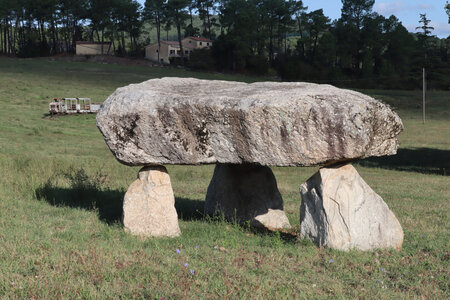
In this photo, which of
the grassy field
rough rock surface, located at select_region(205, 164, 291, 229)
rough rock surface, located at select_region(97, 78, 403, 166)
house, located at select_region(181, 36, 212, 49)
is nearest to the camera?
the grassy field

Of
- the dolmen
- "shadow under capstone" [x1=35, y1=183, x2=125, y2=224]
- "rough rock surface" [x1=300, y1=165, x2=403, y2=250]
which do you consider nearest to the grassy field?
"shadow under capstone" [x1=35, y1=183, x2=125, y2=224]

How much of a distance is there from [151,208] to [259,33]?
→ 248ft

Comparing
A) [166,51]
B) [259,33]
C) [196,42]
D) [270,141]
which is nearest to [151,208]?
[270,141]

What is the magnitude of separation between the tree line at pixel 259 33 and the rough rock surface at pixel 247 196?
214ft

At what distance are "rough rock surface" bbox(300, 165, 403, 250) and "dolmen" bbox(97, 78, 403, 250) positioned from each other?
2 centimetres

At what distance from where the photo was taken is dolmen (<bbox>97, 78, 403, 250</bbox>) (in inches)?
293

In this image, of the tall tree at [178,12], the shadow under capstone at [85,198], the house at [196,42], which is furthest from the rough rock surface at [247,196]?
the house at [196,42]

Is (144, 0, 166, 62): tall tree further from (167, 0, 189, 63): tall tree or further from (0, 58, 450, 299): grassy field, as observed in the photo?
(0, 58, 450, 299): grassy field

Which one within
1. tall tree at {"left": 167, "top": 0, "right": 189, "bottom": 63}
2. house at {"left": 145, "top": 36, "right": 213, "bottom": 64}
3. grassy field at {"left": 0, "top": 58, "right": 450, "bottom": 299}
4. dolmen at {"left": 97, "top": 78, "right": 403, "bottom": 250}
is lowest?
grassy field at {"left": 0, "top": 58, "right": 450, "bottom": 299}

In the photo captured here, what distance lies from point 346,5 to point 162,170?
3433 inches

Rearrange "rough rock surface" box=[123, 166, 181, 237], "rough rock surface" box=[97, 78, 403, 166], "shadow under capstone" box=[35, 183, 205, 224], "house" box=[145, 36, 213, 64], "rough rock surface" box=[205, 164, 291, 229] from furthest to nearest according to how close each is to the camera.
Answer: "house" box=[145, 36, 213, 64], "rough rock surface" box=[205, 164, 291, 229], "shadow under capstone" box=[35, 183, 205, 224], "rough rock surface" box=[123, 166, 181, 237], "rough rock surface" box=[97, 78, 403, 166]

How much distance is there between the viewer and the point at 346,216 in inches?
306

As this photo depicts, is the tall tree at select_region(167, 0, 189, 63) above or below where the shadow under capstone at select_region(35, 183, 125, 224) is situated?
above

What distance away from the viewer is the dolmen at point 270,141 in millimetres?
7430
